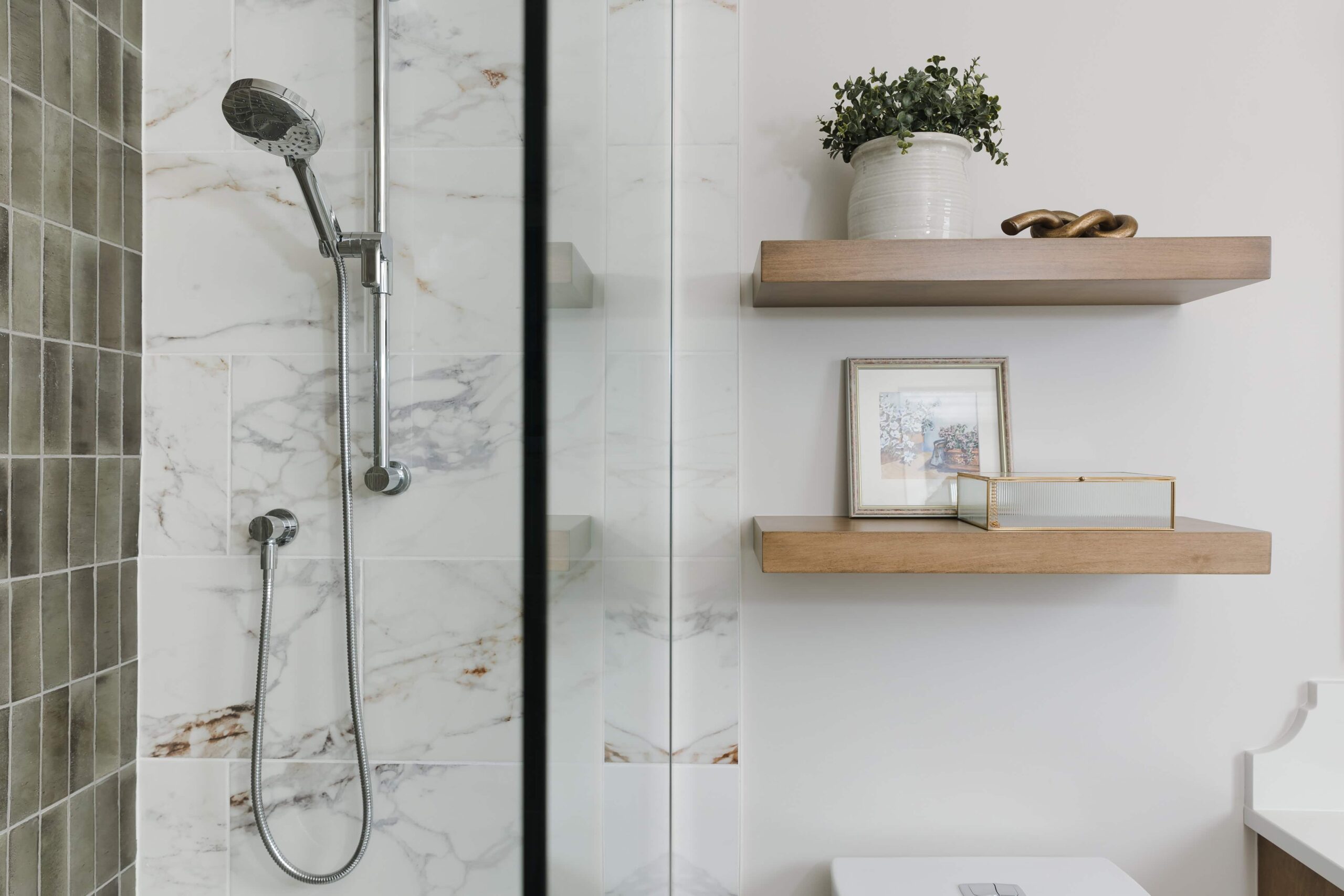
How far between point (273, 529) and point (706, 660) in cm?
51

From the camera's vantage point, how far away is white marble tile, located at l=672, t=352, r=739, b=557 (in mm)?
968

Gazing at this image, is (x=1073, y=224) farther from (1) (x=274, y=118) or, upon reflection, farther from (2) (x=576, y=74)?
(1) (x=274, y=118)

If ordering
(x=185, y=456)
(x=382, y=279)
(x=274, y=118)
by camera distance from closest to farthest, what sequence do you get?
1. (x=382, y=279)
2. (x=274, y=118)
3. (x=185, y=456)

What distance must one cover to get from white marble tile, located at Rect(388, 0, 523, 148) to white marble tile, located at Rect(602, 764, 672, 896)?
0.40 m

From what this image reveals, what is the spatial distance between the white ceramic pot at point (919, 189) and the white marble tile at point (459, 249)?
21.0 inches

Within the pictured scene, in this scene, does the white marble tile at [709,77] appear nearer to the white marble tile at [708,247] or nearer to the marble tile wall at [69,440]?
the white marble tile at [708,247]

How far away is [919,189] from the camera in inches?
32.9

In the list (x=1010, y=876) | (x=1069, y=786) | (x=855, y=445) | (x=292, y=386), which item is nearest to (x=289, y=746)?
(x=292, y=386)

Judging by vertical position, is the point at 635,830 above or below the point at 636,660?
below

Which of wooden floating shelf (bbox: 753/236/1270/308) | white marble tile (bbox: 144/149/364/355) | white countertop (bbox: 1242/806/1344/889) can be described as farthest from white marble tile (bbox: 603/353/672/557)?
white countertop (bbox: 1242/806/1344/889)

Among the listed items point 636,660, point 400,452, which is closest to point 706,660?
point 636,660

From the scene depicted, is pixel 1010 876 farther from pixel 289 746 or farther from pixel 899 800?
pixel 289 746

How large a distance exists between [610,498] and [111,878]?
32.1 inches

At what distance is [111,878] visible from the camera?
34.2 inches
